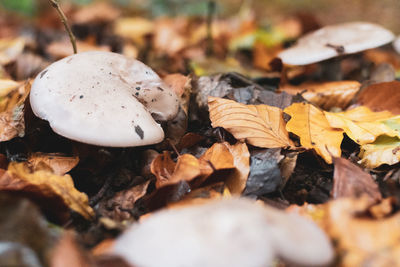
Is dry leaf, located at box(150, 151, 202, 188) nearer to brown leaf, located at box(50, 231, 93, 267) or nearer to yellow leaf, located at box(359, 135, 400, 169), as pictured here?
brown leaf, located at box(50, 231, 93, 267)

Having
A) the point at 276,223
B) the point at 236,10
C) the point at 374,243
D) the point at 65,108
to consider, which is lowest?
the point at 236,10

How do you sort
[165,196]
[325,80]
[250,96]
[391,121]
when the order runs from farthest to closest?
1. [325,80]
2. [250,96]
3. [391,121]
4. [165,196]

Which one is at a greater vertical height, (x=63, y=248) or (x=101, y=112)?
(x=101, y=112)

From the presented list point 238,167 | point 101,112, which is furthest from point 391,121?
point 101,112

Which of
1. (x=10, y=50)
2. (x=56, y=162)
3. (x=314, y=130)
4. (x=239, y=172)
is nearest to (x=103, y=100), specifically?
(x=56, y=162)

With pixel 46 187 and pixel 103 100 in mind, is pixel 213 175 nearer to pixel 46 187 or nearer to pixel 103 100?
pixel 103 100

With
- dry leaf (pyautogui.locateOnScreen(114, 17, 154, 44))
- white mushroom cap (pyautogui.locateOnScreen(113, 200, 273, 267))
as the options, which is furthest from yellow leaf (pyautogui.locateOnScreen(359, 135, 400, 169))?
dry leaf (pyautogui.locateOnScreen(114, 17, 154, 44))

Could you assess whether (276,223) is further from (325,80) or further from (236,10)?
(236,10)
